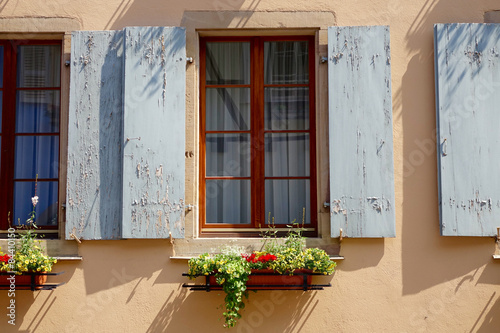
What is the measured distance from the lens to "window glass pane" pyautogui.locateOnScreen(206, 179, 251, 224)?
17.5 ft

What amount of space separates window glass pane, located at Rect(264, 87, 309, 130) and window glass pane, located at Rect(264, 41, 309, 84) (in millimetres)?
120

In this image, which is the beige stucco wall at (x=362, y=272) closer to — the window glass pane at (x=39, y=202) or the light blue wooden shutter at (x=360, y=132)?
the light blue wooden shutter at (x=360, y=132)

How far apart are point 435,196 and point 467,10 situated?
1.64 meters

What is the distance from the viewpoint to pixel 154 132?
5082 mm

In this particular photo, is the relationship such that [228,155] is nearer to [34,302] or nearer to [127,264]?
[127,264]

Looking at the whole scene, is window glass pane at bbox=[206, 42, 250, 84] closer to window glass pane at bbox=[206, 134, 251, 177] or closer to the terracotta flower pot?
window glass pane at bbox=[206, 134, 251, 177]

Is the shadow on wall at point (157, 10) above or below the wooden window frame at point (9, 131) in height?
above

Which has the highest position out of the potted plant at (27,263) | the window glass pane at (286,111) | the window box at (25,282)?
the window glass pane at (286,111)

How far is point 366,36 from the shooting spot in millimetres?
5117

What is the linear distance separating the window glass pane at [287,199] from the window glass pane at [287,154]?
8cm

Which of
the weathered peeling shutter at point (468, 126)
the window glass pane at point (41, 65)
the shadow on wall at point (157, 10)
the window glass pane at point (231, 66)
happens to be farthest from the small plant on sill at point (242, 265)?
the window glass pane at point (41, 65)

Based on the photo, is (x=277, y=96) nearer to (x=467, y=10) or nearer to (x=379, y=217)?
(x=379, y=217)

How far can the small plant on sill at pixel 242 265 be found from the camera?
4695 millimetres

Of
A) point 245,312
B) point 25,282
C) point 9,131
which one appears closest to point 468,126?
point 245,312
